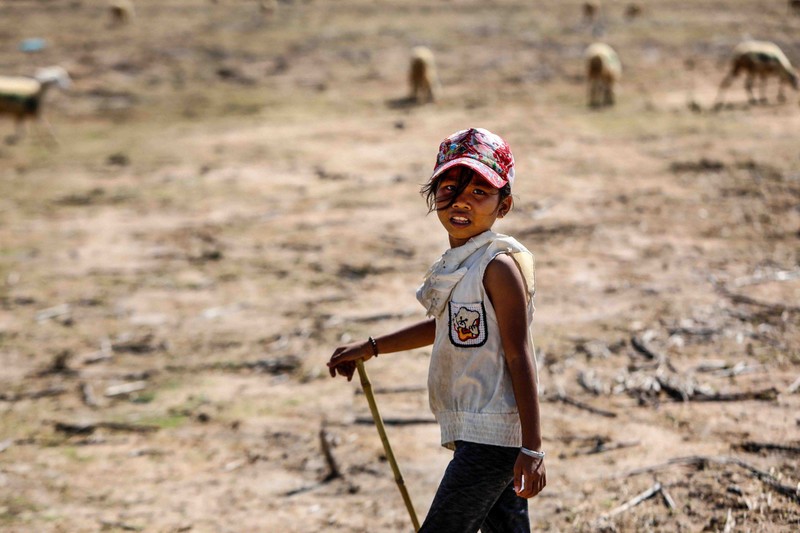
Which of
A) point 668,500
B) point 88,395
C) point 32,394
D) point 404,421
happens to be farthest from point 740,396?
point 32,394

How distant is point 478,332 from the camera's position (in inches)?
93.7

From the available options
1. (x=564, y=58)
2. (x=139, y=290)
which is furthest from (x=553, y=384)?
(x=564, y=58)

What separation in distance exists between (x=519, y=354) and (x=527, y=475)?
12.7 inches

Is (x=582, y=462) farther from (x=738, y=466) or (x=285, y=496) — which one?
(x=285, y=496)

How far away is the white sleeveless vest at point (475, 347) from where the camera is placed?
2.38 meters

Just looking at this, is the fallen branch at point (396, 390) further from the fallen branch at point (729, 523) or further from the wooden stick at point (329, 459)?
the fallen branch at point (729, 523)

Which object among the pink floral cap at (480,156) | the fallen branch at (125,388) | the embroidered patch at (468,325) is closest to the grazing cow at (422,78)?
the fallen branch at (125,388)

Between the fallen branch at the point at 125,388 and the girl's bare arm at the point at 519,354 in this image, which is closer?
the girl's bare arm at the point at 519,354

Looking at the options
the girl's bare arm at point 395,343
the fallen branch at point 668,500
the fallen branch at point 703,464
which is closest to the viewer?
the girl's bare arm at point 395,343

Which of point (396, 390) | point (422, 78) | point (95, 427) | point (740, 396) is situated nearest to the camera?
point (740, 396)

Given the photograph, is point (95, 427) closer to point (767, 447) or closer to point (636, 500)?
point (636, 500)

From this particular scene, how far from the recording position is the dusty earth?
4.12 m

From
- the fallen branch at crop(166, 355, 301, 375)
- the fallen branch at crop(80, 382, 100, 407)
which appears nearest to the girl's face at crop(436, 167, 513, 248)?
the fallen branch at crop(166, 355, 301, 375)

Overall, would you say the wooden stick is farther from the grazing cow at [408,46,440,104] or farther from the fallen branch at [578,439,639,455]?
the grazing cow at [408,46,440,104]
